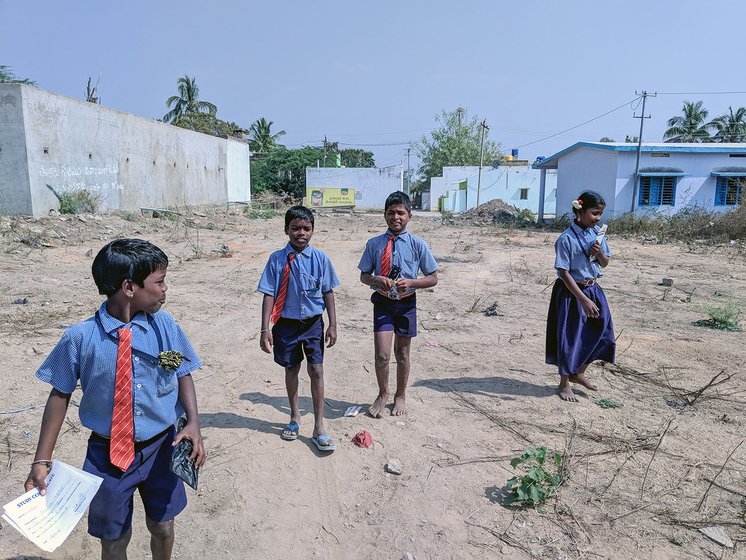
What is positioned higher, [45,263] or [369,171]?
[369,171]

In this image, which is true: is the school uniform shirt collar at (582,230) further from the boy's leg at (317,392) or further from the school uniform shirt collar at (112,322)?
the school uniform shirt collar at (112,322)

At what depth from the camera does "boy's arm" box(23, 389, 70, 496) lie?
74.7 inches

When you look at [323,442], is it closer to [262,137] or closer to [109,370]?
[109,370]

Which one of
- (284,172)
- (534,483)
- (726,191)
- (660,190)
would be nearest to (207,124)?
(284,172)

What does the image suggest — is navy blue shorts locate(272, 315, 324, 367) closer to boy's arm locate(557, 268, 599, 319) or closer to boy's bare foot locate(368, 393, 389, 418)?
boy's bare foot locate(368, 393, 389, 418)

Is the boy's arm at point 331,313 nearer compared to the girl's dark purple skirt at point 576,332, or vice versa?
the boy's arm at point 331,313

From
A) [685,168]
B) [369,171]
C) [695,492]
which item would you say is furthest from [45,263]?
[369,171]

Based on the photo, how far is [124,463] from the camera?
6.57ft

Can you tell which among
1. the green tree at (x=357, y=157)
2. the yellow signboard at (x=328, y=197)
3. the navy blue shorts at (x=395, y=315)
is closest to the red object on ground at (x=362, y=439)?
the navy blue shorts at (x=395, y=315)

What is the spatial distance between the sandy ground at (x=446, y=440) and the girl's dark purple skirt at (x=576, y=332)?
362 mm

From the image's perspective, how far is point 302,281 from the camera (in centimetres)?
Result: 354

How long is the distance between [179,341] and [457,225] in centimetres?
2358

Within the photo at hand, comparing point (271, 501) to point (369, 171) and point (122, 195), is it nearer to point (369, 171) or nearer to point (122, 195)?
point (122, 195)

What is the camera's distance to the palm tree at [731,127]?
47.9 metres
